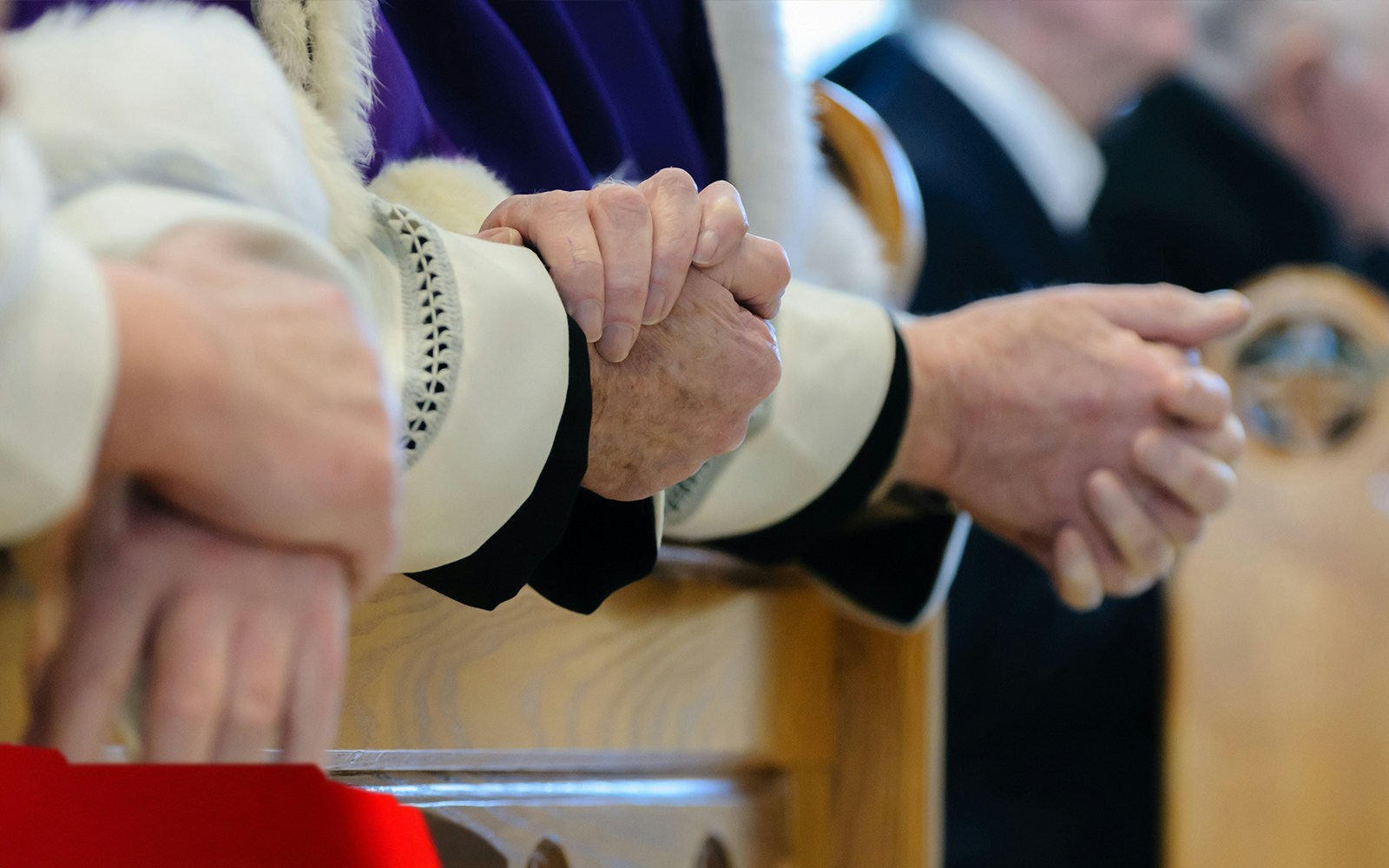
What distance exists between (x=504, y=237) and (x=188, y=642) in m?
0.17

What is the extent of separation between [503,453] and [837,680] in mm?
315

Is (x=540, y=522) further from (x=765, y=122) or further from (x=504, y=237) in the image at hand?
(x=765, y=122)

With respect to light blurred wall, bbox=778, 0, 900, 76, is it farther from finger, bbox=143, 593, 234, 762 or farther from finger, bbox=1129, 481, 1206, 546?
finger, bbox=143, 593, 234, 762

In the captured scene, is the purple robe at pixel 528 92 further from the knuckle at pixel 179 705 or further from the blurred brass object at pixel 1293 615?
the blurred brass object at pixel 1293 615

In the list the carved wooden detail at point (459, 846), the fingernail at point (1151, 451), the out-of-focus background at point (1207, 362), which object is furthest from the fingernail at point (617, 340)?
the out-of-focus background at point (1207, 362)

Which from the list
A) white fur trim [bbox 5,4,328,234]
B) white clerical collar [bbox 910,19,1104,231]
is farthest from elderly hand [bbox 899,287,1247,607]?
white clerical collar [bbox 910,19,1104,231]

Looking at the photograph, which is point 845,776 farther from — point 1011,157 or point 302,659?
point 1011,157

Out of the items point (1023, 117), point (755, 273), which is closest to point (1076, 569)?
point (755, 273)

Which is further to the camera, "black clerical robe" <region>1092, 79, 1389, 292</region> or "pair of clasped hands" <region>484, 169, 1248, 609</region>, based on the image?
"black clerical robe" <region>1092, 79, 1389, 292</region>

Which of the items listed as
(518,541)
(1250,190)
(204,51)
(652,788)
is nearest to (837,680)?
(652,788)

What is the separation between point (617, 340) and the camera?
29 cm

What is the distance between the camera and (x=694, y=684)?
1.53 feet

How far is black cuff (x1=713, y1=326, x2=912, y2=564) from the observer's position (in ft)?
1.51

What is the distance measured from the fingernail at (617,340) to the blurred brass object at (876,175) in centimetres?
31
